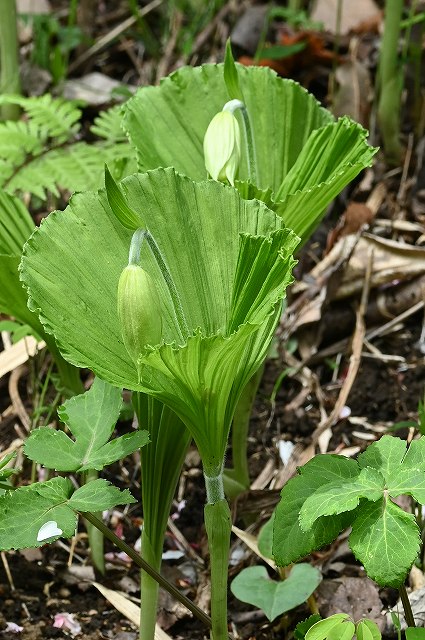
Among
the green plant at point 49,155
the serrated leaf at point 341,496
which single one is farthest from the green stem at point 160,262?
the green plant at point 49,155

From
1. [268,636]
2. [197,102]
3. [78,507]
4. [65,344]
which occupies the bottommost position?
[268,636]

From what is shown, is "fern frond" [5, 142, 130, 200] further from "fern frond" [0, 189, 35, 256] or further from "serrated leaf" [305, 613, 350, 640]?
"serrated leaf" [305, 613, 350, 640]

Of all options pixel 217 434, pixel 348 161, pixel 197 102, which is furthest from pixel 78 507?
pixel 197 102

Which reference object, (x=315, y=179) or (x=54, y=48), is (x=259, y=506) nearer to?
(x=315, y=179)

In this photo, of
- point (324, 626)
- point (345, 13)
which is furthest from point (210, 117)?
point (345, 13)

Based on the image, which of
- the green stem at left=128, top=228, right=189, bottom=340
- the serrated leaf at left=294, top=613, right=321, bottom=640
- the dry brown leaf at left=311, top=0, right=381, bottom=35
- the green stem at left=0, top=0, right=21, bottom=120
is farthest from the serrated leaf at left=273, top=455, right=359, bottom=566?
the dry brown leaf at left=311, top=0, right=381, bottom=35

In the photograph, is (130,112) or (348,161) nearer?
(348,161)
